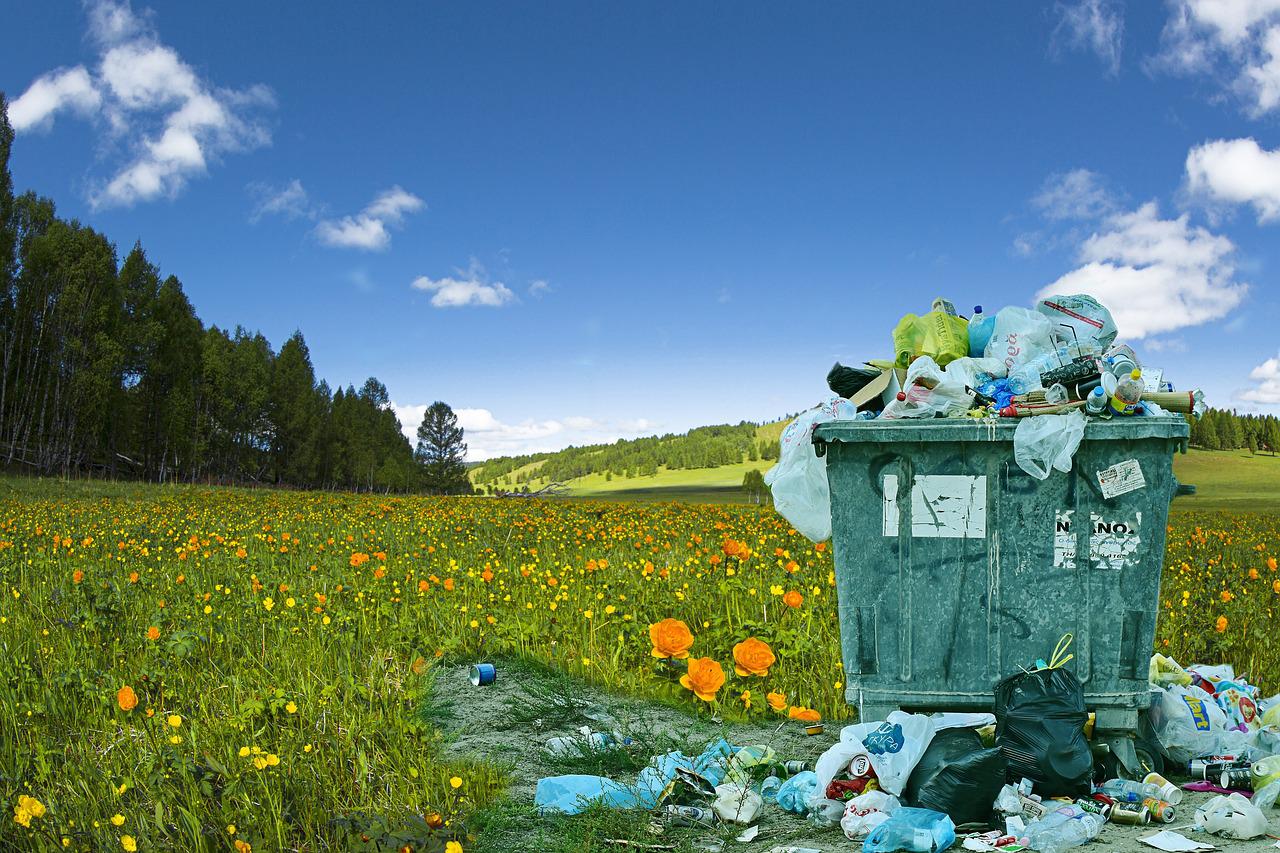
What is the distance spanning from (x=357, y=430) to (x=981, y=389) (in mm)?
61599

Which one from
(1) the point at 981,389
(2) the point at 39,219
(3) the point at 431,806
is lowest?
(3) the point at 431,806

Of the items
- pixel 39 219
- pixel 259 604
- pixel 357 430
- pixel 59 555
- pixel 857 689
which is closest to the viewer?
pixel 857 689

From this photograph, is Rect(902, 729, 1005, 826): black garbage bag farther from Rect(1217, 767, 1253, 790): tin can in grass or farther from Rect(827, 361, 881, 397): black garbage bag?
Rect(827, 361, 881, 397): black garbage bag

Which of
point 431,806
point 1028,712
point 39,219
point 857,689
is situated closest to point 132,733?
point 431,806

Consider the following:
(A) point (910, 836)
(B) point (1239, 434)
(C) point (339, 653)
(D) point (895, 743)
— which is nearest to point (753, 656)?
(D) point (895, 743)

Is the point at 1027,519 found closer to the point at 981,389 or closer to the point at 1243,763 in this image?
Result: the point at 981,389

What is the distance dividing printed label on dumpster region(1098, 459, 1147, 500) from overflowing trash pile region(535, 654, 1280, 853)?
0.70 meters

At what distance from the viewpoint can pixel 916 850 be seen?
2.61m

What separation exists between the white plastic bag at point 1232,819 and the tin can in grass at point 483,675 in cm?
300

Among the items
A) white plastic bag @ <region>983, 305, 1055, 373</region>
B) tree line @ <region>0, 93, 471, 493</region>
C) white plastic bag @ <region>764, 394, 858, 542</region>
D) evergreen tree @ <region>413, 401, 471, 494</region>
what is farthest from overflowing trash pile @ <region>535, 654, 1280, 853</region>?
evergreen tree @ <region>413, 401, 471, 494</region>

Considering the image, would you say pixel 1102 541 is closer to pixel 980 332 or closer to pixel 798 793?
pixel 980 332

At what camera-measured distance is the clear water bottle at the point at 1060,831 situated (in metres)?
2.62

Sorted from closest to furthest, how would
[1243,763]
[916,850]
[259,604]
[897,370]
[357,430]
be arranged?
[916,850] < [1243,763] < [897,370] < [259,604] < [357,430]

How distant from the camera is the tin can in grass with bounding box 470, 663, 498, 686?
4242 millimetres
